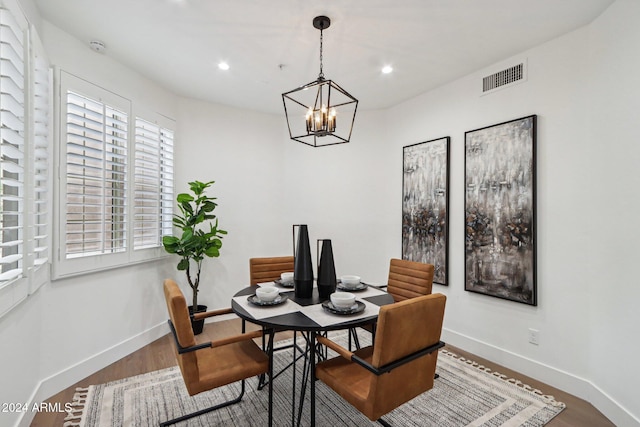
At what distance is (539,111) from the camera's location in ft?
8.91

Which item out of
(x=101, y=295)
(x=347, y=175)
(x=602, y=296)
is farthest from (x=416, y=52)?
(x=101, y=295)

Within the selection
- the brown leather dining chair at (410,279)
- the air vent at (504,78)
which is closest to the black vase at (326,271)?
the brown leather dining chair at (410,279)

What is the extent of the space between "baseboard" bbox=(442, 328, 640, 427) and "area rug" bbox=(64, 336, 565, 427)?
0.71 ft

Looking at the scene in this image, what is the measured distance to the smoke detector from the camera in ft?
8.76

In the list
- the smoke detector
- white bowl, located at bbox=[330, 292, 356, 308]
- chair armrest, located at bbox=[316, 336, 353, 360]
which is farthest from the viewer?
the smoke detector

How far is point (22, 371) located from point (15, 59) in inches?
75.1

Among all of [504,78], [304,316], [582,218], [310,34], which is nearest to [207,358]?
[304,316]

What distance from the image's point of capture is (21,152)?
5.84 feet

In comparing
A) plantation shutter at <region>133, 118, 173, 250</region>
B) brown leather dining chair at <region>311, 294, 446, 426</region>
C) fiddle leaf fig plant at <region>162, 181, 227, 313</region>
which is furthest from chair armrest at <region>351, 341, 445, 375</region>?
plantation shutter at <region>133, 118, 173, 250</region>

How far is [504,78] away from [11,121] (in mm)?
3781

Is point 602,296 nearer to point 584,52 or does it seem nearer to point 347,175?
point 584,52

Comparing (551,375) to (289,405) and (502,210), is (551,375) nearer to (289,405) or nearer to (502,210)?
(502,210)

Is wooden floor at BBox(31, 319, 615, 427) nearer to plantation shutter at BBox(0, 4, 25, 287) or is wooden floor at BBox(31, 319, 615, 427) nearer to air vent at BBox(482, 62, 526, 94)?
plantation shutter at BBox(0, 4, 25, 287)

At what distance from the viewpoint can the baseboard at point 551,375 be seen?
2.11m
